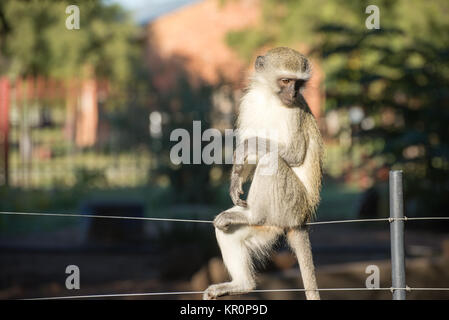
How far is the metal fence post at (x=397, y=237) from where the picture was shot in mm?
3117

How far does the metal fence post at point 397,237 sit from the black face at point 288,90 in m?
0.88

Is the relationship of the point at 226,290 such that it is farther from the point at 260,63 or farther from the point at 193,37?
the point at 193,37

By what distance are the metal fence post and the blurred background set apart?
4.27 feet

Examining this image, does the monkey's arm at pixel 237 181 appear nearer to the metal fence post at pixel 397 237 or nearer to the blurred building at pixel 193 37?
the metal fence post at pixel 397 237

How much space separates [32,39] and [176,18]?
795 cm

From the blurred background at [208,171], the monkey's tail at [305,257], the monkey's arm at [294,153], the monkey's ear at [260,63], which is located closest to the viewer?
the monkey's tail at [305,257]

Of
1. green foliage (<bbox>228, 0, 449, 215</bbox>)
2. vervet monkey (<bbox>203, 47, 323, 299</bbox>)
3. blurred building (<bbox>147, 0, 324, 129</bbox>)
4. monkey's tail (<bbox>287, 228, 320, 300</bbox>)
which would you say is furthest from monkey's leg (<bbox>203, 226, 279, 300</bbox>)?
blurred building (<bbox>147, 0, 324, 129</bbox>)

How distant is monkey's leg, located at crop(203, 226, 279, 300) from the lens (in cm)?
360

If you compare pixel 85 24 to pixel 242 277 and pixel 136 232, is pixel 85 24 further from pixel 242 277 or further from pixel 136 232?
pixel 242 277

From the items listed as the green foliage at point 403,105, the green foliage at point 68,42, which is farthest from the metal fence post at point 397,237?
the green foliage at point 68,42

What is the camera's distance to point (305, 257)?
3.68 metres

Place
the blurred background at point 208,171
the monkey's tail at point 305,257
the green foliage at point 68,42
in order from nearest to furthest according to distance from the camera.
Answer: the monkey's tail at point 305,257 < the blurred background at point 208,171 < the green foliage at point 68,42

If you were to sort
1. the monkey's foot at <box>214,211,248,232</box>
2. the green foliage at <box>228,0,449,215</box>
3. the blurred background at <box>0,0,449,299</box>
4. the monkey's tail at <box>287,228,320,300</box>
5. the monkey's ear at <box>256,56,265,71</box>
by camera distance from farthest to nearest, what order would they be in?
the green foliage at <box>228,0,449,215</box> → the blurred background at <box>0,0,449,299</box> → the monkey's ear at <box>256,56,265,71</box> → the monkey's tail at <box>287,228,320,300</box> → the monkey's foot at <box>214,211,248,232</box>

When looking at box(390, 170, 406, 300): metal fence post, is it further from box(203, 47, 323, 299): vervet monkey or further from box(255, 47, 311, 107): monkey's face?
box(255, 47, 311, 107): monkey's face
